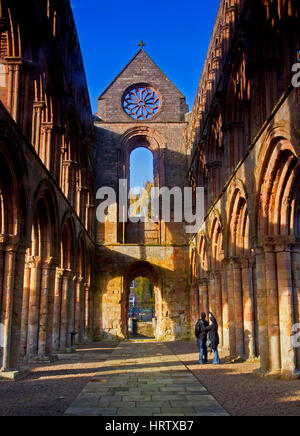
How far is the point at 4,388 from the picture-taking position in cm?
869

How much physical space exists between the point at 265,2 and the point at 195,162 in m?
13.0

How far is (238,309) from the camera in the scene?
46.1 ft

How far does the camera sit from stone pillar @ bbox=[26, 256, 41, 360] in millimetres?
13484

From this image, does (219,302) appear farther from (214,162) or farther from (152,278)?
(152,278)

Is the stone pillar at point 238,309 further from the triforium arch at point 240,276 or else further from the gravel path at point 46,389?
the gravel path at point 46,389

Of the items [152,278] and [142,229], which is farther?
[152,278]

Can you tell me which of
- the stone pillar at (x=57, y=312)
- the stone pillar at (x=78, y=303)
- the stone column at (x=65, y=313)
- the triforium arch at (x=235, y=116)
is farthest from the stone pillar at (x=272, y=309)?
the stone pillar at (x=78, y=303)

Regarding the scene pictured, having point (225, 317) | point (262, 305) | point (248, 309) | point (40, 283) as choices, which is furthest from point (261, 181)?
point (225, 317)

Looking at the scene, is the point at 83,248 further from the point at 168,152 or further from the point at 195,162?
the point at 168,152

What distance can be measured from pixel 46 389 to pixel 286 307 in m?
5.25

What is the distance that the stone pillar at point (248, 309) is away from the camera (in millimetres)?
13509

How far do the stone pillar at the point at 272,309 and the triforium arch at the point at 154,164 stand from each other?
17.6 m

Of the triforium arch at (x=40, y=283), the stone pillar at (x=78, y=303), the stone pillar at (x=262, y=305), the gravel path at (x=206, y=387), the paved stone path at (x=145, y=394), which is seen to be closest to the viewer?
the paved stone path at (x=145, y=394)

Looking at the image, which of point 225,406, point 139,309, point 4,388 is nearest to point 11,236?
point 4,388
